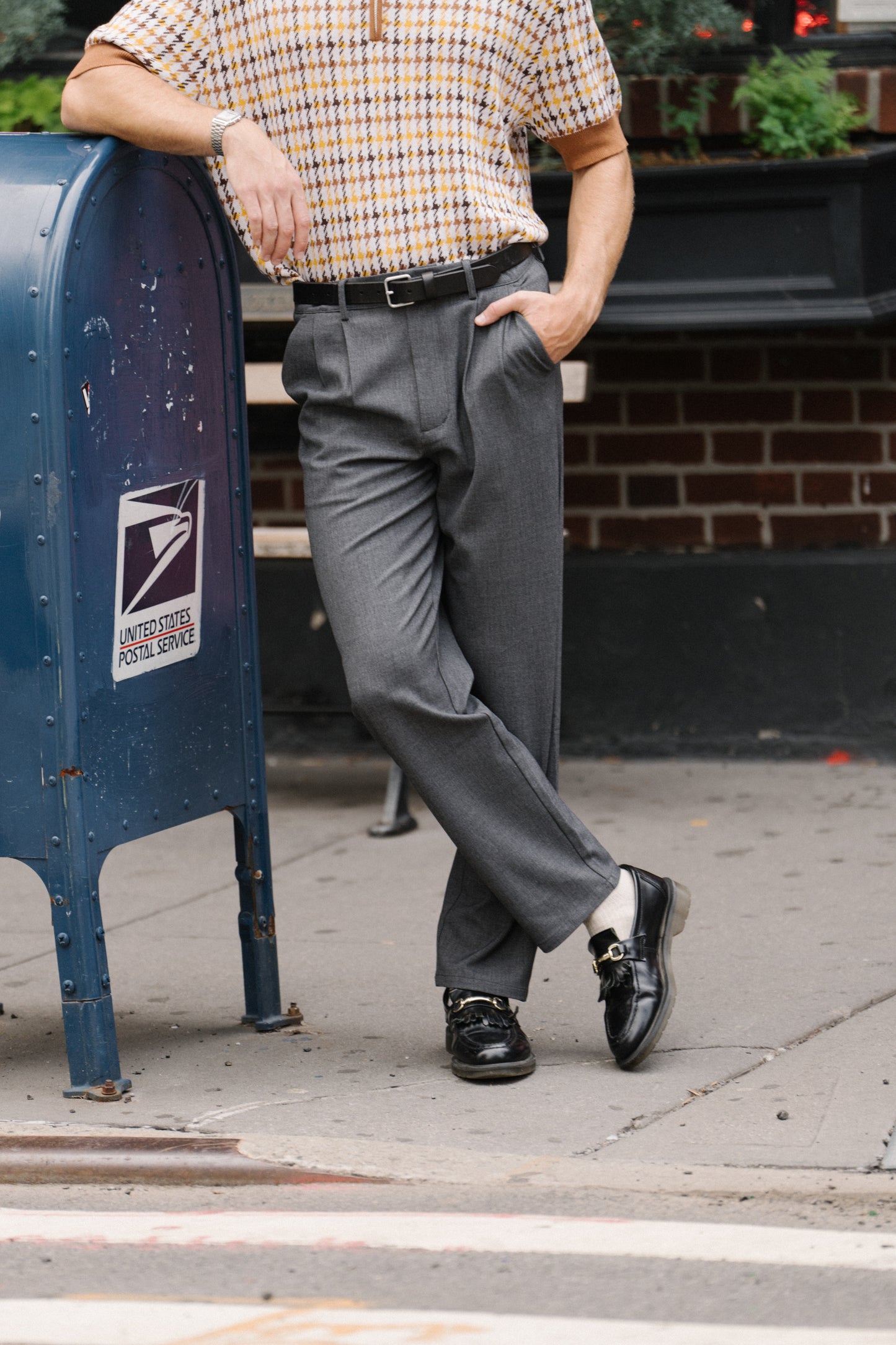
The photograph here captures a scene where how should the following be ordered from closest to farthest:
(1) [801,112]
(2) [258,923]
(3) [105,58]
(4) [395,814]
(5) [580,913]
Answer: (3) [105,58]
(5) [580,913]
(2) [258,923]
(4) [395,814]
(1) [801,112]

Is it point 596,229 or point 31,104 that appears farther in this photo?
point 31,104

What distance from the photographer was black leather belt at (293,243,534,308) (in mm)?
3398

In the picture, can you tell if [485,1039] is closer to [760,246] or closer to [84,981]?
[84,981]

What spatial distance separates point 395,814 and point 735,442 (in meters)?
1.64

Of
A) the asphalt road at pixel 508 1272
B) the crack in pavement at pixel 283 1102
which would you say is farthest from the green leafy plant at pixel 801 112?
the asphalt road at pixel 508 1272

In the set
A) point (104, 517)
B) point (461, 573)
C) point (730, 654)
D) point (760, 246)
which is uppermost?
point (760, 246)

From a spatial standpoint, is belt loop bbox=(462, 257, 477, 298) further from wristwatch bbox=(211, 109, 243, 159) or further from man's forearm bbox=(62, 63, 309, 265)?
wristwatch bbox=(211, 109, 243, 159)

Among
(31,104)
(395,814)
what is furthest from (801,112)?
(31,104)

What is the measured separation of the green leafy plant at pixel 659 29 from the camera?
5836 millimetres

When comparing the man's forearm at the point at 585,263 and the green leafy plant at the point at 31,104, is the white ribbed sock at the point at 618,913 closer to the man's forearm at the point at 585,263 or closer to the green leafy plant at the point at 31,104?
the man's forearm at the point at 585,263

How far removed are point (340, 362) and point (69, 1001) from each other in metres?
1.21

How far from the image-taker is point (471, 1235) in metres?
2.91

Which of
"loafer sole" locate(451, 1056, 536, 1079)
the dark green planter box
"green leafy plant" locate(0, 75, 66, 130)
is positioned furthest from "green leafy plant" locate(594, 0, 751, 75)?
"loafer sole" locate(451, 1056, 536, 1079)

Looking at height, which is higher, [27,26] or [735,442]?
[27,26]
